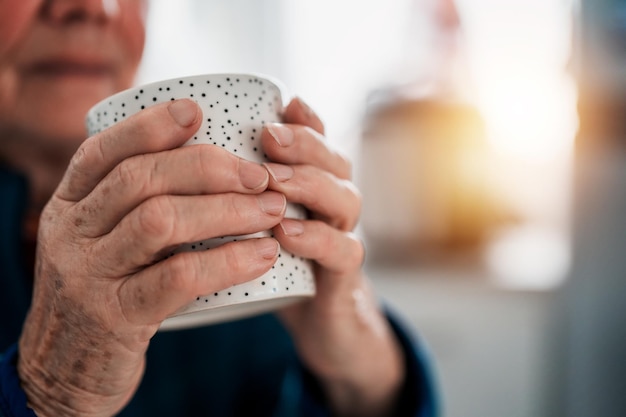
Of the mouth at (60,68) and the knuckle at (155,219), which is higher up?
the mouth at (60,68)

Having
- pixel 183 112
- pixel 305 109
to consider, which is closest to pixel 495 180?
pixel 305 109

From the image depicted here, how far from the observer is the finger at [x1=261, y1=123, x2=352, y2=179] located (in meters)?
0.35

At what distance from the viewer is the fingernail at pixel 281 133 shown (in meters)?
0.35

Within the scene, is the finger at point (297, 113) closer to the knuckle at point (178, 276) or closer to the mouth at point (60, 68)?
the knuckle at point (178, 276)

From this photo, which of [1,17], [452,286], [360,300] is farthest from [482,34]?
[1,17]

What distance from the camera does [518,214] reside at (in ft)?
3.89

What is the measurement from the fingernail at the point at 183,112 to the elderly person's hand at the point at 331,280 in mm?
53

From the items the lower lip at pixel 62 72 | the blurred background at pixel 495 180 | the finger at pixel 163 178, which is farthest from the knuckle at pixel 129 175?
the blurred background at pixel 495 180

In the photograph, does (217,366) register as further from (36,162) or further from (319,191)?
(319,191)

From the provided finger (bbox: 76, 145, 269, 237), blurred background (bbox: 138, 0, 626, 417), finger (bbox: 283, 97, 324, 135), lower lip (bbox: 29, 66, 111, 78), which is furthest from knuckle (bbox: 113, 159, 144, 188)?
blurred background (bbox: 138, 0, 626, 417)

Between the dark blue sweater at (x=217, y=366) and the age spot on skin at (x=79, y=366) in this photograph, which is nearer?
the age spot on skin at (x=79, y=366)

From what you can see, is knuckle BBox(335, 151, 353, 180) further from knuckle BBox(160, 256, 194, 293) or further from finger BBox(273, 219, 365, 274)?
knuckle BBox(160, 256, 194, 293)

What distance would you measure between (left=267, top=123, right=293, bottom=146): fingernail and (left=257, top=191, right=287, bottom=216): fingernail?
0.12ft

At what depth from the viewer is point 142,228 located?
0.98 ft
